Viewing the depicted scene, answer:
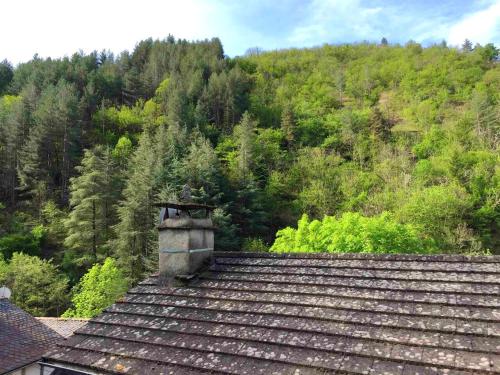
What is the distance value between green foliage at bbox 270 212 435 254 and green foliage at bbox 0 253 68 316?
680 inches

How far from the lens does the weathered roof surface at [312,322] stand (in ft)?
15.2

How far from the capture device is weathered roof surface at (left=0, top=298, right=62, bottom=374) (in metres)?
13.9

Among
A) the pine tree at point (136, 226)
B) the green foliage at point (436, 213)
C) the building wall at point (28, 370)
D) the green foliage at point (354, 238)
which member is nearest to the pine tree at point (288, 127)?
the green foliage at point (436, 213)

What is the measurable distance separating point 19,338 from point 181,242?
40.4ft

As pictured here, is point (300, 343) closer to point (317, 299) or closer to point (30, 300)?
point (317, 299)

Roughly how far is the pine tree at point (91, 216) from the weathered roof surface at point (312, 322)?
2989 cm

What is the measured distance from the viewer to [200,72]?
76125 millimetres

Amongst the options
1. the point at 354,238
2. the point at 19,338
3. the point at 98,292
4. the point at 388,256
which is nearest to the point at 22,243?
the point at 98,292

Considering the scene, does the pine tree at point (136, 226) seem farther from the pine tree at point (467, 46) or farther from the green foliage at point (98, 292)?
the pine tree at point (467, 46)

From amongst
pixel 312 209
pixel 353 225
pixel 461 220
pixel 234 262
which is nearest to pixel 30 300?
pixel 353 225

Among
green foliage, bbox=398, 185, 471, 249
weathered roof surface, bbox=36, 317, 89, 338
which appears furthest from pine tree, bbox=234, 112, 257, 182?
weathered roof surface, bbox=36, 317, 89, 338

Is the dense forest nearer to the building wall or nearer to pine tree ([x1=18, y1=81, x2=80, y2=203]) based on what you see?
pine tree ([x1=18, y1=81, x2=80, y2=203])

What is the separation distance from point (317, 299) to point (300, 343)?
1.09 metres

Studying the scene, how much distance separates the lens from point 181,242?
7.74 metres
